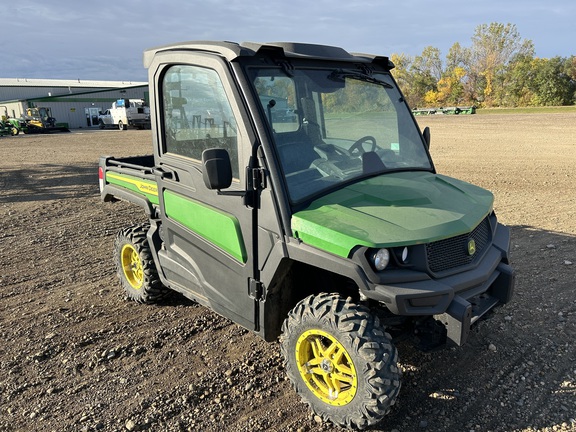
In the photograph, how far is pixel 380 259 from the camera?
2.64m

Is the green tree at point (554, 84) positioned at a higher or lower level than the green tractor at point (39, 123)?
higher

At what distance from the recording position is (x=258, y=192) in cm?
299

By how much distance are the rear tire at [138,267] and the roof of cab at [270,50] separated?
1.62 m

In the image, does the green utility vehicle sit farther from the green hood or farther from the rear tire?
the rear tire

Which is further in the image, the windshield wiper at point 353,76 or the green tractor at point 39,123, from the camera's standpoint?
the green tractor at point 39,123

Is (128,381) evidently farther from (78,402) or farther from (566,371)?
(566,371)

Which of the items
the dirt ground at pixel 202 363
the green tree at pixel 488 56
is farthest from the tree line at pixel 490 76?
the dirt ground at pixel 202 363

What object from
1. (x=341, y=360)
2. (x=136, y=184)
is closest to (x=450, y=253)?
(x=341, y=360)

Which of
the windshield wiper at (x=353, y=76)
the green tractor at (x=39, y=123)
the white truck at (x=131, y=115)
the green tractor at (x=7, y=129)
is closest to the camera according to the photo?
the windshield wiper at (x=353, y=76)

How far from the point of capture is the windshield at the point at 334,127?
306 cm

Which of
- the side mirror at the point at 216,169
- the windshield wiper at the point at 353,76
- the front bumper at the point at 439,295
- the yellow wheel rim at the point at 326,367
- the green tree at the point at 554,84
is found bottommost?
the yellow wheel rim at the point at 326,367

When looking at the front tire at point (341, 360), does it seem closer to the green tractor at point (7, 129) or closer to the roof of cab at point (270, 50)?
the roof of cab at point (270, 50)

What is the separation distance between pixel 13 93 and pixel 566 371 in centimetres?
7106

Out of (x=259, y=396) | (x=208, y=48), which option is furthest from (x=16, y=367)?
(x=208, y=48)
